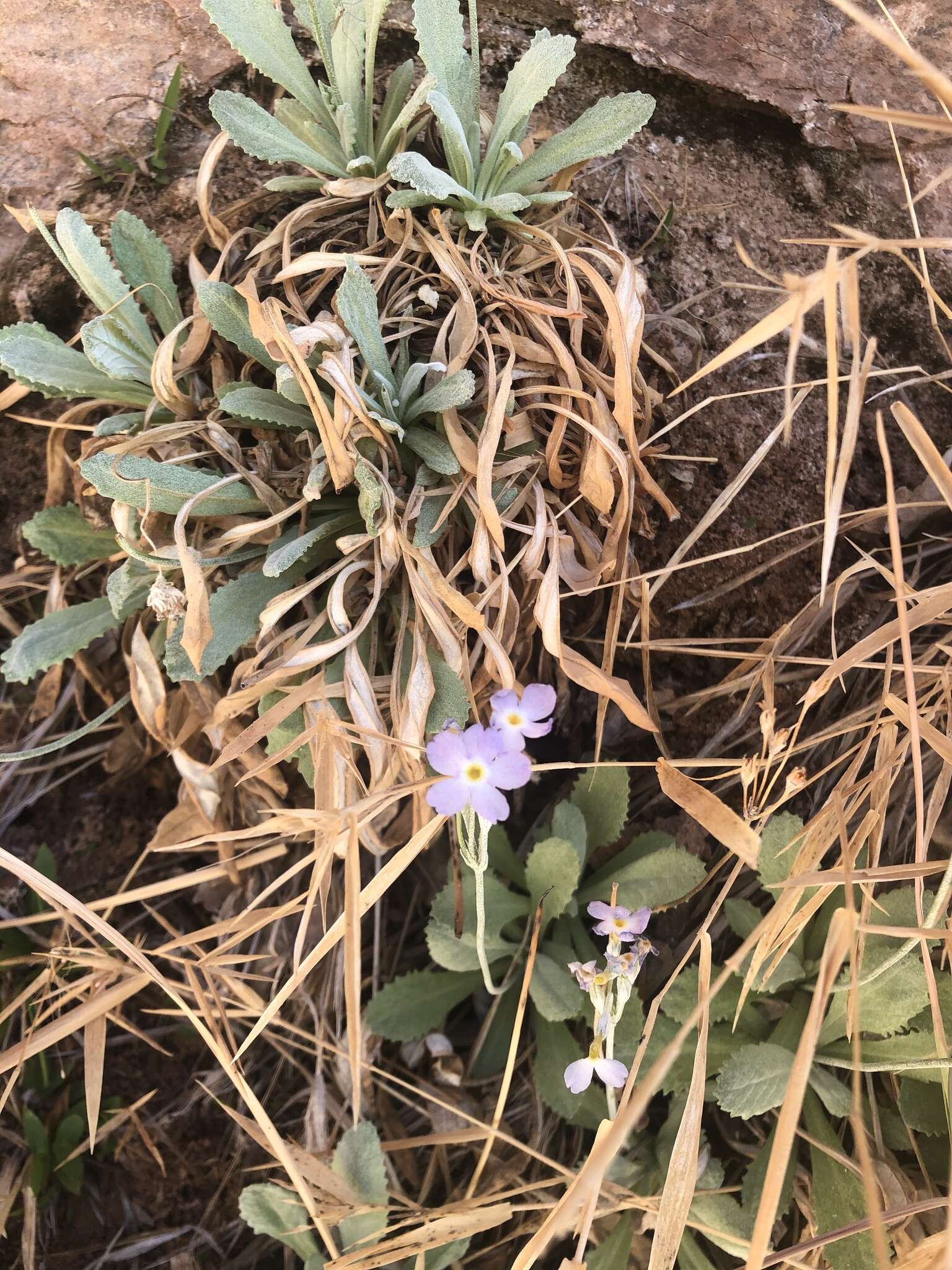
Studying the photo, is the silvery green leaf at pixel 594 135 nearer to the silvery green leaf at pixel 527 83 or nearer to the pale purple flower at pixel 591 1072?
the silvery green leaf at pixel 527 83

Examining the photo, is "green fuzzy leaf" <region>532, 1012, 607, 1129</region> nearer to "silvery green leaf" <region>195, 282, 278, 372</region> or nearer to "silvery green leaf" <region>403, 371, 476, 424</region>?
"silvery green leaf" <region>403, 371, 476, 424</region>

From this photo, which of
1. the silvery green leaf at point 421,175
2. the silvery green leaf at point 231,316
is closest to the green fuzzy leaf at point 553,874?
the silvery green leaf at point 231,316

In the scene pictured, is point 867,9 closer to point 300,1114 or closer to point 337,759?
point 337,759

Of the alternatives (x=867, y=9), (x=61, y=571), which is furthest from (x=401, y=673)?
(x=867, y=9)

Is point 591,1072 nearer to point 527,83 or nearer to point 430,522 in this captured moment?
A: point 430,522

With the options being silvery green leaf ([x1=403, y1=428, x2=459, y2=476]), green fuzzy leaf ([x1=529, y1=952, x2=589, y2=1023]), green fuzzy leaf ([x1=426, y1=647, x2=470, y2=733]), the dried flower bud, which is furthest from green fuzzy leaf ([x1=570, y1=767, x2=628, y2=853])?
the dried flower bud

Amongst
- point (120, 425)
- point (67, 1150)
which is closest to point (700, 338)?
point (120, 425)
